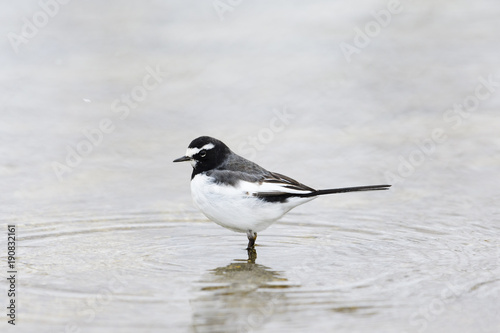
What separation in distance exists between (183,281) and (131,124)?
15.7ft

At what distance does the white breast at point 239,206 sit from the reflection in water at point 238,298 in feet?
1.44

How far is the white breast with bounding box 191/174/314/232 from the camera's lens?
24.0 feet

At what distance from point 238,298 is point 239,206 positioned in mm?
1487

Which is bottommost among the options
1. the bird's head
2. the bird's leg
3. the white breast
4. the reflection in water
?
the reflection in water

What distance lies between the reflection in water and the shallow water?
0.07 feet

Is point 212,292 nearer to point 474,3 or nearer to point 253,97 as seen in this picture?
point 253,97

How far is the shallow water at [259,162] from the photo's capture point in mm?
5828

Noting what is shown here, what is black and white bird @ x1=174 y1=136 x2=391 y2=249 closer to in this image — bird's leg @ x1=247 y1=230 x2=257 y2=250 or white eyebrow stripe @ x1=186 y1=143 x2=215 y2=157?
bird's leg @ x1=247 y1=230 x2=257 y2=250

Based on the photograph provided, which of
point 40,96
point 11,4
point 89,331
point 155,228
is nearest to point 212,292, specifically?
point 89,331

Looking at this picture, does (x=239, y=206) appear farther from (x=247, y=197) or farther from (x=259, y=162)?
(x=259, y=162)

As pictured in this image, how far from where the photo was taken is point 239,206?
733cm

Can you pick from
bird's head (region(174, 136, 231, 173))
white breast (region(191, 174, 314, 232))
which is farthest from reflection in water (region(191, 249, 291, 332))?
bird's head (region(174, 136, 231, 173))

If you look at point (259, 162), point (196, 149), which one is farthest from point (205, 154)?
point (259, 162)

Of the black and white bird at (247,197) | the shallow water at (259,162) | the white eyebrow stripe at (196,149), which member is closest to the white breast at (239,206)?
the black and white bird at (247,197)
